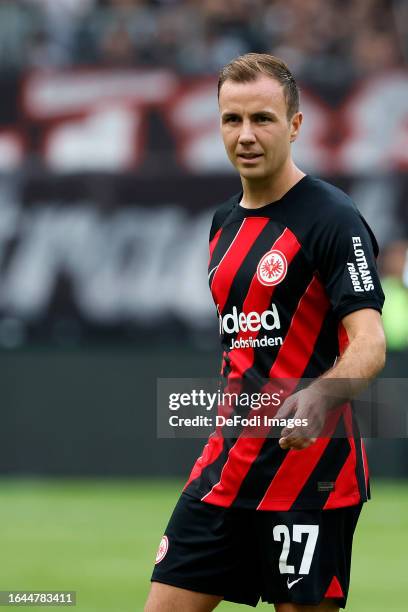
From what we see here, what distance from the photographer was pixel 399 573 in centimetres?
876

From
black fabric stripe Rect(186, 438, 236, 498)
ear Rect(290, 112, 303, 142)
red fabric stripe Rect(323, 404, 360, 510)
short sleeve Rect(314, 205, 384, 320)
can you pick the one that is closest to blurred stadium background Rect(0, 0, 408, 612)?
black fabric stripe Rect(186, 438, 236, 498)

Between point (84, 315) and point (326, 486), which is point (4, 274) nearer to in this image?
point (84, 315)

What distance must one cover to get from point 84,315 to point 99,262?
521mm

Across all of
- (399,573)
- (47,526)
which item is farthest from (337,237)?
(47,526)

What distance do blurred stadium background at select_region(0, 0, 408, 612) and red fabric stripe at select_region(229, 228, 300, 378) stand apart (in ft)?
26.8

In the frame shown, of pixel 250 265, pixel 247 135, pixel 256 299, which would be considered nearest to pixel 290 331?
pixel 256 299

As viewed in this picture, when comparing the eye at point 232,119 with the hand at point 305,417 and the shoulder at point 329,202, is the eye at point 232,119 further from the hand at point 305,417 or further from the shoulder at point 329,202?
the hand at point 305,417

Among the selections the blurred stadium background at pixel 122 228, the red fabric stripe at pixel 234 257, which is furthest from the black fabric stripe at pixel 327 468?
the blurred stadium background at pixel 122 228

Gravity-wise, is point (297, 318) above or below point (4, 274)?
below

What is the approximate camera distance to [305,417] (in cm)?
398

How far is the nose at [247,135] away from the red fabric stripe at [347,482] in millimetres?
897

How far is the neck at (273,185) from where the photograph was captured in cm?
459

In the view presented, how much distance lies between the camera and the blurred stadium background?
1306cm

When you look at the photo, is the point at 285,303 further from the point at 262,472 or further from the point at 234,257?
the point at 262,472
